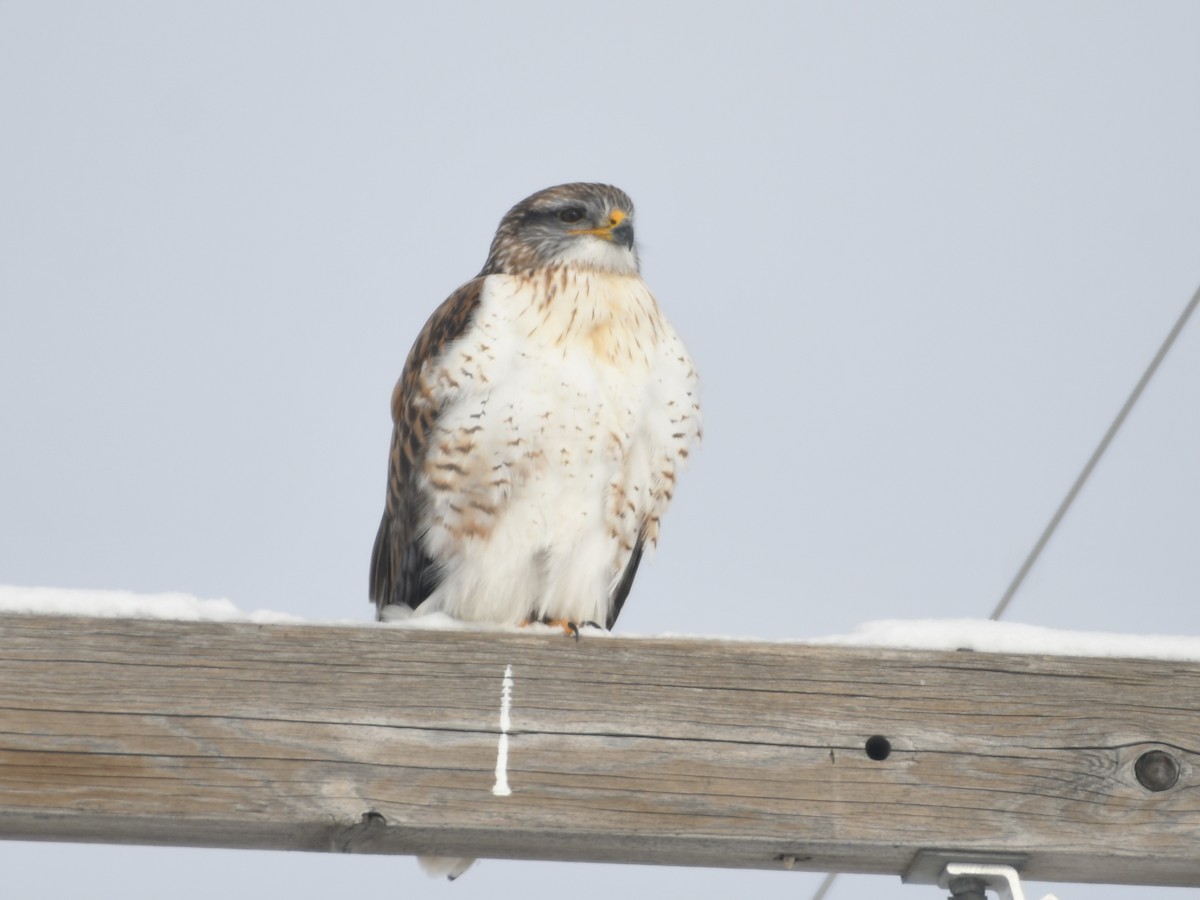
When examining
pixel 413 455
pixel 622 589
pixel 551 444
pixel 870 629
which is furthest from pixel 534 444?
pixel 870 629

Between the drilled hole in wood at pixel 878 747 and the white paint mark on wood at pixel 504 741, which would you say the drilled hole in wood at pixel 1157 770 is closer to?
the drilled hole in wood at pixel 878 747

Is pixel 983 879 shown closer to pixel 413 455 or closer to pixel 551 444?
pixel 551 444

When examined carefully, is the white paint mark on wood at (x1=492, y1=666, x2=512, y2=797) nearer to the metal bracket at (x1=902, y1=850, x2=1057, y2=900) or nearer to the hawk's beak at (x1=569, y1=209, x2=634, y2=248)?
the metal bracket at (x1=902, y1=850, x2=1057, y2=900)

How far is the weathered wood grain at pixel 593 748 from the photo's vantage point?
6.48ft

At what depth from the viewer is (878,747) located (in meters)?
2.12

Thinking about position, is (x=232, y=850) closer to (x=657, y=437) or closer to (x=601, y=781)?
(x=601, y=781)

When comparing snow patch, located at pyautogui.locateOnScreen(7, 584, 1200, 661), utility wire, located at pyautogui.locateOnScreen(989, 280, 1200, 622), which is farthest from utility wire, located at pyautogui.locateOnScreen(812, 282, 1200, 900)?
snow patch, located at pyautogui.locateOnScreen(7, 584, 1200, 661)

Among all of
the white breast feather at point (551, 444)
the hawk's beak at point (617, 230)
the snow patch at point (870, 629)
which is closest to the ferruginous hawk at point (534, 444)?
the white breast feather at point (551, 444)

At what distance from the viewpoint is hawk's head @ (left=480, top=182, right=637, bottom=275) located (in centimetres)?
389

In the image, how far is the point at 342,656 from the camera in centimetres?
208

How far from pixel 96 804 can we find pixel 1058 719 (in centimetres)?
128

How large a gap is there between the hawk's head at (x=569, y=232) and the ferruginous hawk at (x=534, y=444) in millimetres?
23

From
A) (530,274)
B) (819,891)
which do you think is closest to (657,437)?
(530,274)

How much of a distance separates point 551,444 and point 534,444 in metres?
0.04
